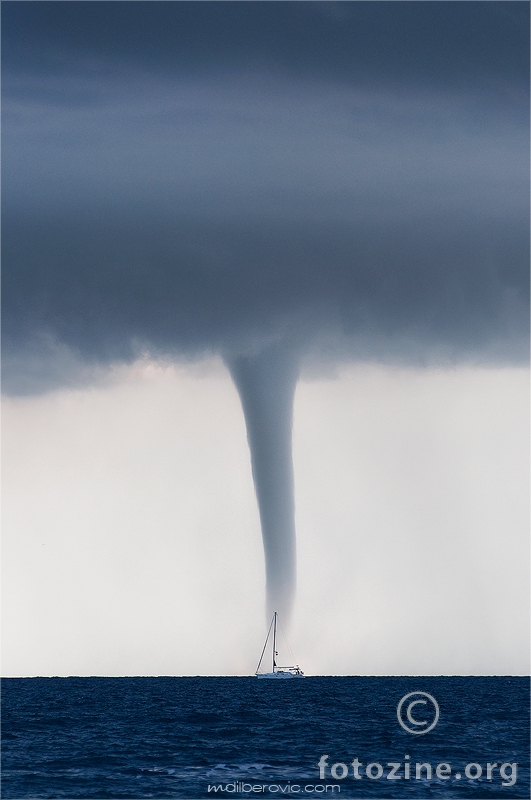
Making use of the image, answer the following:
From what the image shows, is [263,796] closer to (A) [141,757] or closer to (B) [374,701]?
(A) [141,757]

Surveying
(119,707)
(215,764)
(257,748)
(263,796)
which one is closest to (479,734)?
(257,748)

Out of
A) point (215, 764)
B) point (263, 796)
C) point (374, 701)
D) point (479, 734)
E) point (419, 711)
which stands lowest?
point (263, 796)

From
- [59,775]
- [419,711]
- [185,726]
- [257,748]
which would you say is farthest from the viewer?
[419,711]

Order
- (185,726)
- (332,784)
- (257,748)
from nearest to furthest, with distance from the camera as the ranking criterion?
1. (332,784)
2. (257,748)
3. (185,726)

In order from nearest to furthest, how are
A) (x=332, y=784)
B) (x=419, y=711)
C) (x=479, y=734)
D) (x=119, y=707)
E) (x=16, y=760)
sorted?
1. (x=332, y=784)
2. (x=16, y=760)
3. (x=479, y=734)
4. (x=419, y=711)
5. (x=119, y=707)

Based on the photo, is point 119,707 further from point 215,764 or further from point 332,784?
point 332,784

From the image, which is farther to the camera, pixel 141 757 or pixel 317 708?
pixel 317 708

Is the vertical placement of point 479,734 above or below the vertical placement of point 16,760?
above

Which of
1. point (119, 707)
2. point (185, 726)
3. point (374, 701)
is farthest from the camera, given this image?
point (374, 701)

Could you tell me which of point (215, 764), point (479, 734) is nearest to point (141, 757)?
point (215, 764)
